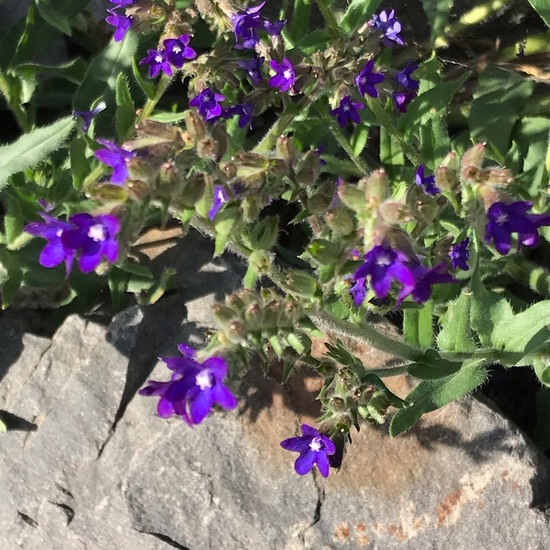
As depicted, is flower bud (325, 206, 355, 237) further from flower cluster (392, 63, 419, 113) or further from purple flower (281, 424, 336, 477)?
flower cluster (392, 63, 419, 113)

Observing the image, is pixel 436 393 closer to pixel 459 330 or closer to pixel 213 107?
pixel 459 330

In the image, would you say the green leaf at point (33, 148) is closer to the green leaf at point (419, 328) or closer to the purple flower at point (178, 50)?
the purple flower at point (178, 50)

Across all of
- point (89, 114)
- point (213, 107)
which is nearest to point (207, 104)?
point (213, 107)

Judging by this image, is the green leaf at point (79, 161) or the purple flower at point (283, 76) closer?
the purple flower at point (283, 76)

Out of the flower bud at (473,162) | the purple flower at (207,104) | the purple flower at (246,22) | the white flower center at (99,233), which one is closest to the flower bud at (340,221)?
the flower bud at (473,162)

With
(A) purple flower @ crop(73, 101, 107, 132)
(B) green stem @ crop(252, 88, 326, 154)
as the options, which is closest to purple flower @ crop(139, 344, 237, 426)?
(B) green stem @ crop(252, 88, 326, 154)

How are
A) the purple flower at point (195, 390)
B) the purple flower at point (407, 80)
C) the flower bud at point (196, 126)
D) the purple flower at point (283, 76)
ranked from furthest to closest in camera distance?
1. the purple flower at point (407, 80)
2. the purple flower at point (283, 76)
3. the flower bud at point (196, 126)
4. the purple flower at point (195, 390)
